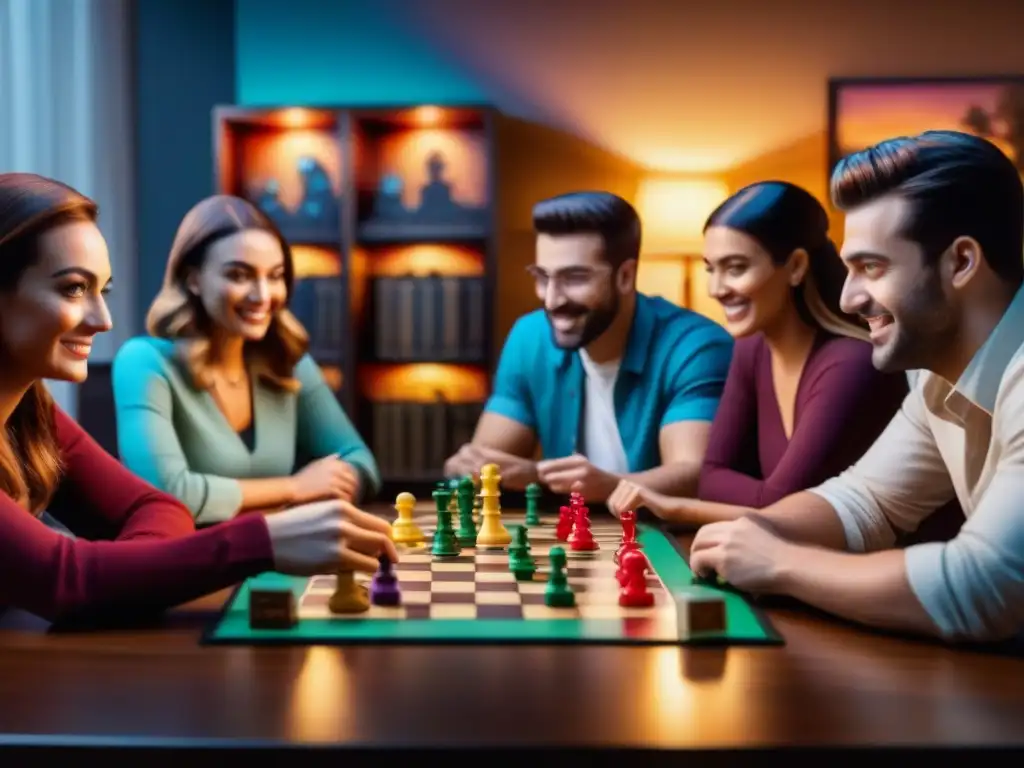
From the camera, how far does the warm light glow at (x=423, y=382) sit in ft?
18.6

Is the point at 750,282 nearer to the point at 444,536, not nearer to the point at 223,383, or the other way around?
the point at 444,536

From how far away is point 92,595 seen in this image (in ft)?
5.15

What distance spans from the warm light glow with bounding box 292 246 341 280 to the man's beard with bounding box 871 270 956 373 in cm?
420

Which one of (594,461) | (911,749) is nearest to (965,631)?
(911,749)

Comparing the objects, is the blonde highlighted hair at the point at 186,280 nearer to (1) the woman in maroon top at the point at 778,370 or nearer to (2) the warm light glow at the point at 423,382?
(1) the woman in maroon top at the point at 778,370

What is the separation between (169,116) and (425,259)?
54.1 inches

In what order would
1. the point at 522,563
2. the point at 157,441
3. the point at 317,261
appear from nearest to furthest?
the point at 522,563
the point at 157,441
the point at 317,261

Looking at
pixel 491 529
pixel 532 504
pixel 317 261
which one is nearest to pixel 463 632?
pixel 491 529

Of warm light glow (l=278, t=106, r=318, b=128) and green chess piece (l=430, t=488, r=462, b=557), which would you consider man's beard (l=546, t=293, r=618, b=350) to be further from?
warm light glow (l=278, t=106, r=318, b=128)

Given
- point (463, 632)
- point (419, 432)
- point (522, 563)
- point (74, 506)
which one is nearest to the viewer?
point (463, 632)

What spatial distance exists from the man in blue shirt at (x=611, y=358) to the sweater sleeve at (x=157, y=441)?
58 centimetres

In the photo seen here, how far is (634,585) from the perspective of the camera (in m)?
1.67

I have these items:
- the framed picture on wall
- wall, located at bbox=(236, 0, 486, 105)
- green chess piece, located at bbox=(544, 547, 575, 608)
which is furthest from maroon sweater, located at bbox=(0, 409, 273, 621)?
the framed picture on wall

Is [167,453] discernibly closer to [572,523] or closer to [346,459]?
[346,459]
